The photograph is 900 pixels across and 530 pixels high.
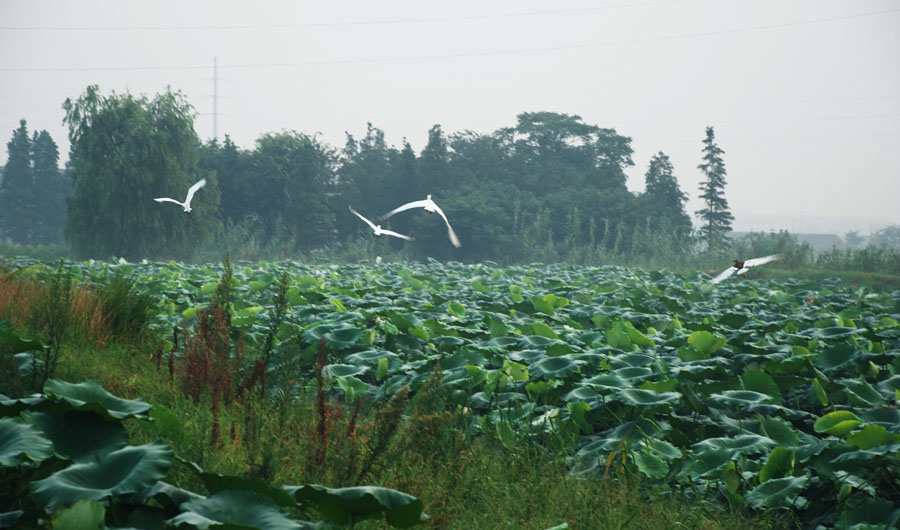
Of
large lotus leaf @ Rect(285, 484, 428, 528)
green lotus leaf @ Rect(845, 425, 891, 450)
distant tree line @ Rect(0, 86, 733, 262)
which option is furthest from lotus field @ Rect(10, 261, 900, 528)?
distant tree line @ Rect(0, 86, 733, 262)

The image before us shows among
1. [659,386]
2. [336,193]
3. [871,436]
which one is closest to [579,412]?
[659,386]

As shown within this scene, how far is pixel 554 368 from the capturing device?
15.2 feet

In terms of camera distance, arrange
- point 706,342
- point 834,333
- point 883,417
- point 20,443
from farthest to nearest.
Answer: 1. point 834,333
2. point 706,342
3. point 883,417
4. point 20,443

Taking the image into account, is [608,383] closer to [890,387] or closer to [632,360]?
[632,360]

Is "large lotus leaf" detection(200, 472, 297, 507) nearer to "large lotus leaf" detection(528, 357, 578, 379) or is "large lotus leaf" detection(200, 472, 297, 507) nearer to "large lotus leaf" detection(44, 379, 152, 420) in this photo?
"large lotus leaf" detection(44, 379, 152, 420)

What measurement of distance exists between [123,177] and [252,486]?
2534cm

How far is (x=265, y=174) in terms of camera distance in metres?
32.6

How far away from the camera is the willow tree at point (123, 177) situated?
2459 centimetres

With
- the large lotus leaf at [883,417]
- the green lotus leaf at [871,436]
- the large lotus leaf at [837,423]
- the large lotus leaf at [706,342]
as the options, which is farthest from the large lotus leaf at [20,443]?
the large lotus leaf at [706,342]

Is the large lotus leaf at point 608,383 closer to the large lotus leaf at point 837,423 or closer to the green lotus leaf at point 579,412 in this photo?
the green lotus leaf at point 579,412

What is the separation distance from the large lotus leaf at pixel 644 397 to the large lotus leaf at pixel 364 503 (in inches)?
84.6

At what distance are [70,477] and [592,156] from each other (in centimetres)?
3914

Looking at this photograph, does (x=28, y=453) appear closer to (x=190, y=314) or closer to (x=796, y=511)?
(x=796, y=511)

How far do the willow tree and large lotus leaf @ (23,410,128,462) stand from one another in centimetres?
2383
